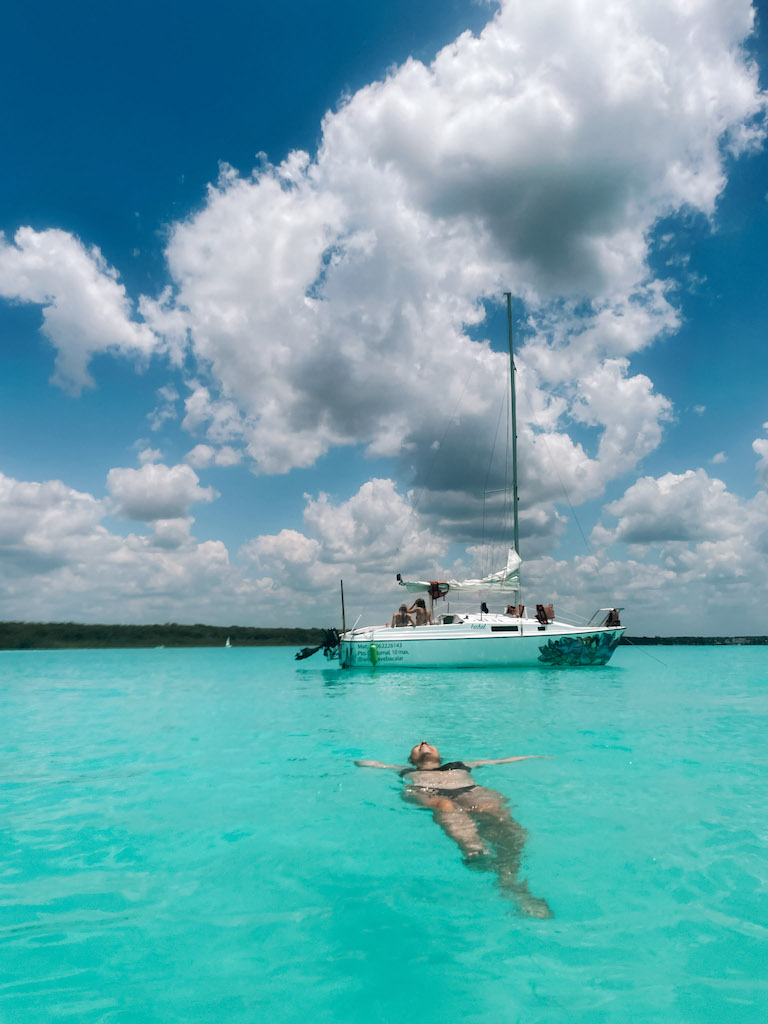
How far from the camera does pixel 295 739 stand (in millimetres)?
14750

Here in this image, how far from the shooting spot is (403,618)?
36219 millimetres

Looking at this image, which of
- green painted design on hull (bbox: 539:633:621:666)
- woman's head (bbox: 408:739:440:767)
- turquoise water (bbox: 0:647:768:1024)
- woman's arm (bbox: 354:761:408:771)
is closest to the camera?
turquoise water (bbox: 0:647:768:1024)

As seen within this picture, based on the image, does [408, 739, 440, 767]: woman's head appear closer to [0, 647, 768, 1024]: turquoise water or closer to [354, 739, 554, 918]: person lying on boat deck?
[354, 739, 554, 918]: person lying on boat deck

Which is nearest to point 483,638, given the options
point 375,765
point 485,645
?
point 485,645

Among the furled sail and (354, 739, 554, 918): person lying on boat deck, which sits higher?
the furled sail

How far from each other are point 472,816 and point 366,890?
87.9 inches

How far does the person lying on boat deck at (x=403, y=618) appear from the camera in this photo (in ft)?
118

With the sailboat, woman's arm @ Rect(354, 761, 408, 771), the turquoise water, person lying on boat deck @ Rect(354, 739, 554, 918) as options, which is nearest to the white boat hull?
the sailboat

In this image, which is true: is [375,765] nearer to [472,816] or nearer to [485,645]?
[472,816]

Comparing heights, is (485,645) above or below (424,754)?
below

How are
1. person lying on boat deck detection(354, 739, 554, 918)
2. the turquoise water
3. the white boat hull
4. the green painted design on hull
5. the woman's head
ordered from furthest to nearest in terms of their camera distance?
the green painted design on hull, the white boat hull, the woman's head, person lying on boat deck detection(354, 739, 554, 918), the turquoise water

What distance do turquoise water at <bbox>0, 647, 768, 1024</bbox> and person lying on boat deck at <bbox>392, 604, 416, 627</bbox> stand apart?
22.2 metres

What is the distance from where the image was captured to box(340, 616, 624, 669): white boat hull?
33.3 meters

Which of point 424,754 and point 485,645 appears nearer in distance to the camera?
point 424,754
